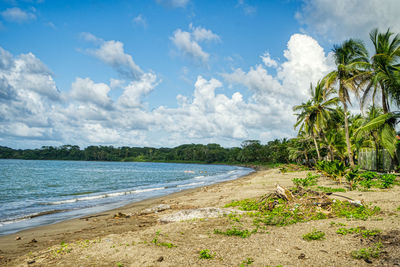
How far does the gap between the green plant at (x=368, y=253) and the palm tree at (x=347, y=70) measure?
18.9 m

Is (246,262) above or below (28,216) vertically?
above

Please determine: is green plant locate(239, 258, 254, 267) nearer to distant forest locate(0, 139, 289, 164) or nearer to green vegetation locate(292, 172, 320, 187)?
green vegetation locate(292, 172, 320, 187)

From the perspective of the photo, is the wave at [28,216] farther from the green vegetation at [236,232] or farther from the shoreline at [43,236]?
the green vegetation at [236,232]

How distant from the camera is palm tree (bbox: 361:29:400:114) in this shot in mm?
16578

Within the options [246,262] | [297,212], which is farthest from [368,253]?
[297,212]

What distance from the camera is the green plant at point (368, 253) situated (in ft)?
15.9

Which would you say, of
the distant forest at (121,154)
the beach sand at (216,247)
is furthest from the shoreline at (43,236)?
the distant forest at (121,154)

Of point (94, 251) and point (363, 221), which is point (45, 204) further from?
point (363, 221)

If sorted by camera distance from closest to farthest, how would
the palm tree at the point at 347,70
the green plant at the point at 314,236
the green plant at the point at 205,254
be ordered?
the green plant at the point at 205,254, the green plant at the point at 314,236, the palm tree at the point at 347,70

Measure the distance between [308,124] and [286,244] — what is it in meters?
31.0

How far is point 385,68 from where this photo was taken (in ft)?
55.9

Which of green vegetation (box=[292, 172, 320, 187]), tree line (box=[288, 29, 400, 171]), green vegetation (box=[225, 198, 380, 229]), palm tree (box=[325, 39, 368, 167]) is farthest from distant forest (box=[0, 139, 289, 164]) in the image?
green vegetation (box=[225, 198, 380, 229])

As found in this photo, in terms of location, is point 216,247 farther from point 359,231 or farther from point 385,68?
point 385,68

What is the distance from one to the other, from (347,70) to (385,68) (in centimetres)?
492
